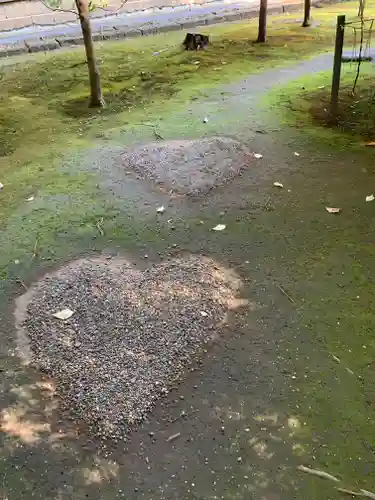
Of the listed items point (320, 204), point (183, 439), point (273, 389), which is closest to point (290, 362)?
point (273, 389)

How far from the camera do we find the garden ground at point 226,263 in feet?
7.60

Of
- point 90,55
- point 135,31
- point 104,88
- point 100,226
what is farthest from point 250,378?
point 135,31

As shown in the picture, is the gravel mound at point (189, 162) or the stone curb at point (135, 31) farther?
the stone curb at point (135, 31)

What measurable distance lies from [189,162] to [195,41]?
5113 mm

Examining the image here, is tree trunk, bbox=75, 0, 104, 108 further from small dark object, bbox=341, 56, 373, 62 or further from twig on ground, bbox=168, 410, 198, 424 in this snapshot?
twig on ground, bbox=168, 410, 198, 424

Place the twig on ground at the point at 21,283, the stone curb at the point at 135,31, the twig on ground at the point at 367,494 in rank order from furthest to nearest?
the stone curb at the point at 135,31, the twig on ground at the point at 21,283, the twig on ground at the point at 367,494

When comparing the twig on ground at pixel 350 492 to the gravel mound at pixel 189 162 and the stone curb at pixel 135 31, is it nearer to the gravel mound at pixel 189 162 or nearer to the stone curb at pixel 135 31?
the gravel mound at pixel 189 162

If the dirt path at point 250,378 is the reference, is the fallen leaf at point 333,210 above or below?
above

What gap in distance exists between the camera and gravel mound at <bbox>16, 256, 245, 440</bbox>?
102 inches

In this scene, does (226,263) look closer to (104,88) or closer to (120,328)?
(120,328)

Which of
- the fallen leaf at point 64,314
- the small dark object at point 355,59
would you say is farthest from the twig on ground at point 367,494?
the small dark object at point 355,59

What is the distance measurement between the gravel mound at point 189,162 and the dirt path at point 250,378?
0.63ft

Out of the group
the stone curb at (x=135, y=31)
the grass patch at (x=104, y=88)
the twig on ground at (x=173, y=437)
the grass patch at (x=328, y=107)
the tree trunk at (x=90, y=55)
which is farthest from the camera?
the stone curb at (x=135, y=31)

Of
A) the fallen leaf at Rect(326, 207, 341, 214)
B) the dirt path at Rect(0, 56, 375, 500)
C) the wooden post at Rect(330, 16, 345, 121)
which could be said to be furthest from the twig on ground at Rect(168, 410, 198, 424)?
the wooden post at Rect(330, 16, 345, 121)
